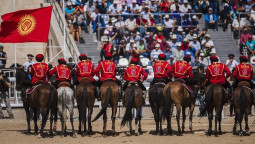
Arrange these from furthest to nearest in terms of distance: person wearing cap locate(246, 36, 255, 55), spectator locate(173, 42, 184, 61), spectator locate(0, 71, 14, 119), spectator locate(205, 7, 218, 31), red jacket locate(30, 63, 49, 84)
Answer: spectator locate(205, 7, 218, 31) < person wearing cap locate(246, 36, 255, 55) < spectator locate(173, 42, 184, 61) < spectator locate(0, 71, 14, 119) < red jacket locate(30, 63, 49, 84)

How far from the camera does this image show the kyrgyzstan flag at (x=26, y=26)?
28.0 metres

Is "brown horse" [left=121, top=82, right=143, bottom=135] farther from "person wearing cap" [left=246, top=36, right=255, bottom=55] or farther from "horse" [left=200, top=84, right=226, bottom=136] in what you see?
"person wearing cap" [left=246, top=36, right=255, bottom=55]

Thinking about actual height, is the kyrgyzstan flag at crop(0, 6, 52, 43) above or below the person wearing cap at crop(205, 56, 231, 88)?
above

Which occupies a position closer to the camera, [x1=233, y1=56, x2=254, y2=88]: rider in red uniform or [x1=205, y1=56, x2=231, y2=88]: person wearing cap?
[x1=233, y1=56, x2=254, y2=88]: rider in red uniform

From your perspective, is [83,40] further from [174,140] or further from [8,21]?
[174,140]

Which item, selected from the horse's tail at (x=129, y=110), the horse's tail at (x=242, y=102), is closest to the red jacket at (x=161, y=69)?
the horse's tail at (x=129, y=110)

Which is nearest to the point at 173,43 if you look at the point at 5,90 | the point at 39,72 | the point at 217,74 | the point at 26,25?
the point at 5,90

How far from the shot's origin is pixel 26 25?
28.1 metres

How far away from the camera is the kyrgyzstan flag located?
2802 cm

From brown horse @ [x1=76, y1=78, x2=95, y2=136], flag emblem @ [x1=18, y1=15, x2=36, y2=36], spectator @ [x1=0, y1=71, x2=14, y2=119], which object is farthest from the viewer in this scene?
spectator @ [x1=0, y1=71, x2=14, y2=119]

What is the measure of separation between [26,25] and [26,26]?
0.13 feet

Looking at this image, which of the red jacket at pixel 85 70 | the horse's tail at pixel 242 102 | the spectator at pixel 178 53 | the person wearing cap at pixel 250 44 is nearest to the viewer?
the horse's tail at pixel 242 102

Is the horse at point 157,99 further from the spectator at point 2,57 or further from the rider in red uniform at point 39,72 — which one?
the spectator at point 2,57

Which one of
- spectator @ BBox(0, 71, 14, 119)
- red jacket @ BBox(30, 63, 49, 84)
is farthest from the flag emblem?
red jacket @ BBox(30, 63, 49, 84)
